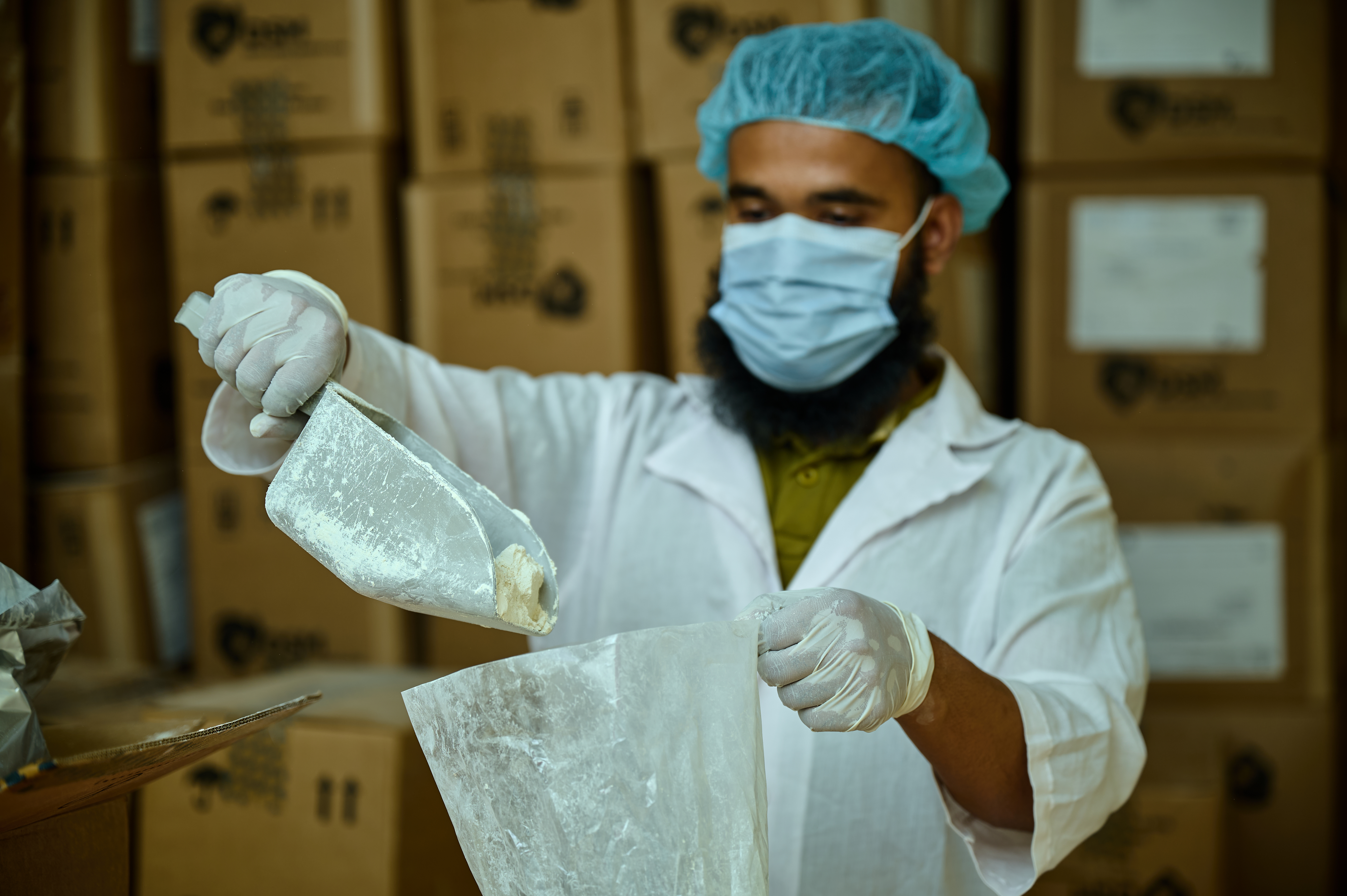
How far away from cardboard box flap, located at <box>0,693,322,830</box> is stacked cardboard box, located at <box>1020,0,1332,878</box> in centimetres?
148

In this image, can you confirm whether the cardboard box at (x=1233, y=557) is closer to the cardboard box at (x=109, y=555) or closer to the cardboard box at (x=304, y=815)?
the cardboard box at (x=304, y=815)

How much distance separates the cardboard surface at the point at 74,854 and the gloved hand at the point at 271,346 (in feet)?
1.00

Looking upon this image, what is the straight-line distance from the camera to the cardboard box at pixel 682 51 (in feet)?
5.98

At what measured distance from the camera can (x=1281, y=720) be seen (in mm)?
1870

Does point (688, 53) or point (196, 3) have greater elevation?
point (196, 3)

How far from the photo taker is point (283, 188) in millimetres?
1938

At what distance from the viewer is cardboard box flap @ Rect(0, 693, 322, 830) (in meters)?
0.62

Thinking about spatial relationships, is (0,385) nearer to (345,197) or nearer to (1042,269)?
(345,197)

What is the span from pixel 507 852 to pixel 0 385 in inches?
59.3

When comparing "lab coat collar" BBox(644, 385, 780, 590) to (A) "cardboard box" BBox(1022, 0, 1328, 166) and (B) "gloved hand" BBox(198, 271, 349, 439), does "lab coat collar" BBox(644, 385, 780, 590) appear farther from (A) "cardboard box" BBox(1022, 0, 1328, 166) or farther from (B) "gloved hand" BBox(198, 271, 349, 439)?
(A) "cardboard box" BBox(1022, 0, 1328, 166)

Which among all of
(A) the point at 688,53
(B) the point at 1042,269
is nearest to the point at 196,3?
(A) the point at 688,53

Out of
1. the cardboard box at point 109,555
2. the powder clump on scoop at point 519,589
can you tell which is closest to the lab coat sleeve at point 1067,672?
the powder clump on scoop at point 519,589

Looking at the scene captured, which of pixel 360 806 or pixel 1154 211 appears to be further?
pixel 1154 211

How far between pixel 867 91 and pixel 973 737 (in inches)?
29.6
